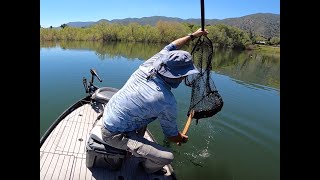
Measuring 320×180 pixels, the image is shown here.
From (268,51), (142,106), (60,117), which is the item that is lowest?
(60,117)

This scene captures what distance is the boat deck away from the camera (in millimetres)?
5109

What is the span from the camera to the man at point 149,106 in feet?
14.1

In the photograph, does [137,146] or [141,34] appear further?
[141,34]

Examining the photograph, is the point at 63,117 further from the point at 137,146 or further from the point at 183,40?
the point at 183,40

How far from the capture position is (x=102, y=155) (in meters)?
4.91

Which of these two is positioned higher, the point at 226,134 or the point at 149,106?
the point at 149,106

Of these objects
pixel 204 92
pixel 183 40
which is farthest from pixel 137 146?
pixel 204 92

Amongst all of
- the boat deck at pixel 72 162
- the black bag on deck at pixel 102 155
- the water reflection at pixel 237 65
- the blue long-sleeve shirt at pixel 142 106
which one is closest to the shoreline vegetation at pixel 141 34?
the water reflection at pixel 237 65

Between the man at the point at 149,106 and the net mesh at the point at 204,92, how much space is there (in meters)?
1.66

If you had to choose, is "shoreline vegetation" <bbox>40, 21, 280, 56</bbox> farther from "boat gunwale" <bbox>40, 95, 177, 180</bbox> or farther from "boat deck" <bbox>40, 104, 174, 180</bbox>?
"boat deck" <bbox>40, 104, 174, 180</bbox>

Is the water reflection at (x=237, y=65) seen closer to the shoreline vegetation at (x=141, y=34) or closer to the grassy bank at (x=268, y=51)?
the shoreline vegetation at (x=141, y=34)

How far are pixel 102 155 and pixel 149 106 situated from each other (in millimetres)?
1276
